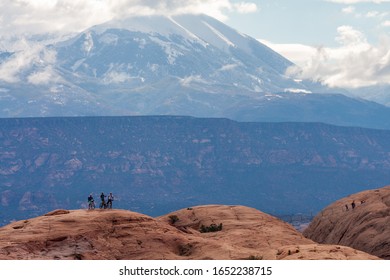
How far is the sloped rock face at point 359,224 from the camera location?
222 feet

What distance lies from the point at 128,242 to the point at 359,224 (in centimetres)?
2273

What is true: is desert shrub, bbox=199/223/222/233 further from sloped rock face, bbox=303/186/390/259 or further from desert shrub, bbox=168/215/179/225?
sloped rock face, bbox=303/186/390/259

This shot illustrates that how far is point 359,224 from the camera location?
242 feet

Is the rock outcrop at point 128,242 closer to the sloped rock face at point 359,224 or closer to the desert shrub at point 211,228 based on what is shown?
the desert shrub at point 211,228

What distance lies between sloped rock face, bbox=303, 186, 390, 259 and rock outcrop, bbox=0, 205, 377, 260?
5.18m

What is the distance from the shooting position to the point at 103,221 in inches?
2426

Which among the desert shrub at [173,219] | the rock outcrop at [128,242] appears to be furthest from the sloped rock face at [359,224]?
the desert shrub at [173,219]

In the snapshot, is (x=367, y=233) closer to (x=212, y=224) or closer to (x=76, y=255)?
(x=212, y=224)

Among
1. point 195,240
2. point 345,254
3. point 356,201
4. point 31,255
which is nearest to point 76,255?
point 31,255

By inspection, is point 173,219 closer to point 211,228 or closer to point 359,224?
point 211,228

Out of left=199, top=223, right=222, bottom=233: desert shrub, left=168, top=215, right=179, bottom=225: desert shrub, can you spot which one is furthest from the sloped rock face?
left=168, top=215, right=179, bottom=225: desert shrub

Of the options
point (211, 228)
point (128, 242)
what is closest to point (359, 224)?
point (211, 228)

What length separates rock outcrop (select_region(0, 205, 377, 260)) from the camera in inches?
2172

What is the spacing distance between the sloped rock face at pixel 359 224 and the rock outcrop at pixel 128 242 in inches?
204
